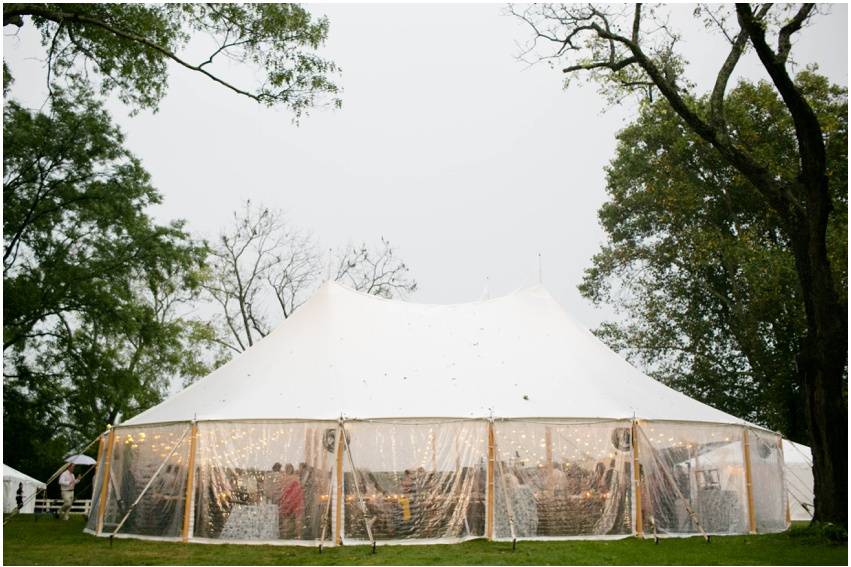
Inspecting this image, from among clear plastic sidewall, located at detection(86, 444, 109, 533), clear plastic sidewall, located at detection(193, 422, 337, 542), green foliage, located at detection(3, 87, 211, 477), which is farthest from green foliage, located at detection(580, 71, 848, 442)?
clear plastic sidewall, located at detection(86, 444, 109, 533)

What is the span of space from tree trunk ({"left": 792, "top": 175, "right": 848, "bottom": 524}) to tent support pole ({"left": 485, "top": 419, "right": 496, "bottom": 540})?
3548mm

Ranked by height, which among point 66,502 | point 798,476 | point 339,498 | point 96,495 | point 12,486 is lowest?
point 12,486

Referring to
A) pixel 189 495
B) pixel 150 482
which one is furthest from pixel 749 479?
pixel 150 482

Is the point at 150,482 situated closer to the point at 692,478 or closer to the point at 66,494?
the point at 692,478

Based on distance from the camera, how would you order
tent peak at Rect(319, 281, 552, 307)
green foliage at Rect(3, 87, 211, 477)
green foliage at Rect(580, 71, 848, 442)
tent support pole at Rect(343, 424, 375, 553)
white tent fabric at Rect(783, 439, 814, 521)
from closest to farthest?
1. tent support pole at Rect(343, 424, 375, 553)
2. tent peak at Rect(319, 281, 552, 307)
3. green foliage at Rect(3, 87, 211, 477)
4. white tent fabric at Rect(783, 439, 814, 521)
5. green foliage at Rect(580, 71, 848, 442)

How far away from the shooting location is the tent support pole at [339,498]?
30.4ft

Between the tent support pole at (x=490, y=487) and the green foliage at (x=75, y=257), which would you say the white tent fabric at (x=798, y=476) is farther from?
the green foliage at (x=75, y=257)

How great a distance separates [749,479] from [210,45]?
356 inches

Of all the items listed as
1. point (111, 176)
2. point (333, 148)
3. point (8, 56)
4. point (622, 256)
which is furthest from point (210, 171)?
point (8, 56)

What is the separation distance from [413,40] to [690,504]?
16681mm

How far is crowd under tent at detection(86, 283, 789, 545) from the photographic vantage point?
9.48m

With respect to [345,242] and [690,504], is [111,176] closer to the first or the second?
[345,242]

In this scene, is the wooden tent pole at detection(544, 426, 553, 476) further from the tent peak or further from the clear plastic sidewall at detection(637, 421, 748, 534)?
the tent peak

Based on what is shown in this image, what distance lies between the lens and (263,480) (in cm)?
959
